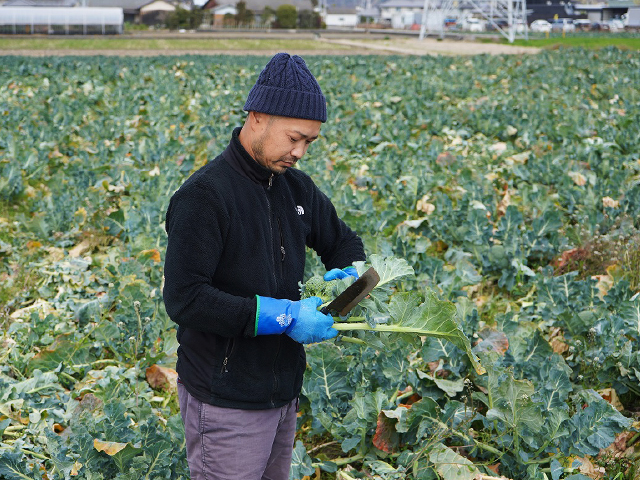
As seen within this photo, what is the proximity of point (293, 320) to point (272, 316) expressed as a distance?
74 millimetres

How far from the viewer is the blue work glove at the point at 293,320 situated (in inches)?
79.4

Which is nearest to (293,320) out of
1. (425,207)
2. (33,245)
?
(33,245)

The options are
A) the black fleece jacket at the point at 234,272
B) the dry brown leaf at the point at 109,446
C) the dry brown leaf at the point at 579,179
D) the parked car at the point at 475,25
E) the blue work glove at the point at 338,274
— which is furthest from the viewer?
the parked car at the point at 475,25

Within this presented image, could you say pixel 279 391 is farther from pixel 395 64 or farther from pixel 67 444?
pixel 395 64

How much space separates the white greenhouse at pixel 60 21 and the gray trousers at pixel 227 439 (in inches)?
1771

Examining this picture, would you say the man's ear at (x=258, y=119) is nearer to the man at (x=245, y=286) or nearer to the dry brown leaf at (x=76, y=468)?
the man at (x=245, y=286)

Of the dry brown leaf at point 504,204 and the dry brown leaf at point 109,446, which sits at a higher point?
the dry brown leaf at point 504,204

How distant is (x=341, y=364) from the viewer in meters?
3.16

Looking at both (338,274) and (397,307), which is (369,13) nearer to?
(338,274)

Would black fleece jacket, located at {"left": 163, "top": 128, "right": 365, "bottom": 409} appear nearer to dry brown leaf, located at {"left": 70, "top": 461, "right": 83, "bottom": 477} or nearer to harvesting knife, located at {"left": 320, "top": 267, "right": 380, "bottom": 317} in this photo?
harvesting knife, located at {"left": 320, "top": 267, "right": 380, "bottom": 317}

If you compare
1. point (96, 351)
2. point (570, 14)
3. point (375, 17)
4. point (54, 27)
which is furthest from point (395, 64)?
point (375, 17)

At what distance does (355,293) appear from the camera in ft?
6.78

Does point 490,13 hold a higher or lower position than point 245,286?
higher

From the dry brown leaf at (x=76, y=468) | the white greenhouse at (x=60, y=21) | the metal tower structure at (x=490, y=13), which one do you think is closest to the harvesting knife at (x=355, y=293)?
the dry brown leaf at (x=76, y=468)
